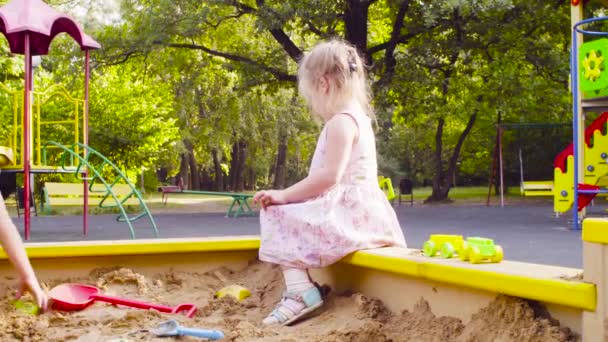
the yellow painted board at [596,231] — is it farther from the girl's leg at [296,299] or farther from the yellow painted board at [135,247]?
the yellow painted board at [135,247]

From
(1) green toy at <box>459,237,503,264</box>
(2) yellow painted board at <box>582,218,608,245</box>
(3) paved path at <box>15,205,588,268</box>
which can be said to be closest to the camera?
(2) yellow painted board at <box>582,218,608,245</box>

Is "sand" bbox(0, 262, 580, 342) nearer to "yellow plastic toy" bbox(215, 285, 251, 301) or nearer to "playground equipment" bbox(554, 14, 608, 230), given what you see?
"yellow plastic toy" bbox(215, 285, 251, 301)

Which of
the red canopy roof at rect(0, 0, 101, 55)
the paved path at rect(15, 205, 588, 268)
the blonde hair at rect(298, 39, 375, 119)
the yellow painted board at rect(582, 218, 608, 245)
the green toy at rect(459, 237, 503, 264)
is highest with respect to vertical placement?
the red canopy roof at rect(0, 0, 101, 55)

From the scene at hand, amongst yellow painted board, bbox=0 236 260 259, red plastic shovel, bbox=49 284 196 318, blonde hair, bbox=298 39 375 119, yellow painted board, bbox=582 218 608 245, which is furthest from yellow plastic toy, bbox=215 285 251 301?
yellow painted board, bbox=582 218 608 245

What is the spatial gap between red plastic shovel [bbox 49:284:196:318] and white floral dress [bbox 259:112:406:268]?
422 mm

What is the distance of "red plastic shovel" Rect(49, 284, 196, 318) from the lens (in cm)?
302

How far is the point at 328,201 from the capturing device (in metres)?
2.98

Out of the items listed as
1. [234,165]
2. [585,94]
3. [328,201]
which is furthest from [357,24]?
[234,165]

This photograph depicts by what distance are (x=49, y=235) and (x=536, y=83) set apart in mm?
11021

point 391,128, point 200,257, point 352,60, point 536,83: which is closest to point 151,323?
point 200,257

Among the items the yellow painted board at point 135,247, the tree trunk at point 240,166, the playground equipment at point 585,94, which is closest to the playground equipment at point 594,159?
the playground equipment at point 585,94

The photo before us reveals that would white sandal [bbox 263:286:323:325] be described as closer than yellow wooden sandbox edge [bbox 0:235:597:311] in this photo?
No

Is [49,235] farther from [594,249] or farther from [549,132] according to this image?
[549,132]

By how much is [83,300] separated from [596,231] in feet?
7.07
